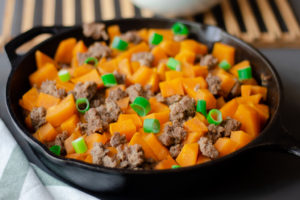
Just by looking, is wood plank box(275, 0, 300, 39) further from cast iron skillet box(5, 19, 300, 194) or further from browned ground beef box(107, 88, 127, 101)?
browned ground beef box(107, 88, 127, 101)

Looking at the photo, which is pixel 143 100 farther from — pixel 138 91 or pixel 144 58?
pixel 144 58

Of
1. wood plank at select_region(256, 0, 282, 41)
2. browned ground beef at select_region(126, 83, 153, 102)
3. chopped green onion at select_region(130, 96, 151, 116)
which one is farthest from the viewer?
wood plank at select_region(256, 0, 282, 41)

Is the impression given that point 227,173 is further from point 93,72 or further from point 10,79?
point 10,79

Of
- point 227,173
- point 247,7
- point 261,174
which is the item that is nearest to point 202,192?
point 227,173

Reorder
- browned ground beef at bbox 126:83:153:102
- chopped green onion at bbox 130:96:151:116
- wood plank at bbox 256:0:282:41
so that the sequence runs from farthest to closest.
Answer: wood plank at bbox 256:0:282:41 → browned ground beef at bbox 126:83:153:102 → chopped green onion at bbox 130:96:151:116

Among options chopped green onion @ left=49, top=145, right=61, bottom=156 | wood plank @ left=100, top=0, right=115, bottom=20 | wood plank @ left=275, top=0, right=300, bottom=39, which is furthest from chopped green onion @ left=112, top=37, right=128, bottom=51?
wood plank @ left=275, top=0, right=300, bottom=39

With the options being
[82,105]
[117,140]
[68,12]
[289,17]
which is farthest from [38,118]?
[289,17]

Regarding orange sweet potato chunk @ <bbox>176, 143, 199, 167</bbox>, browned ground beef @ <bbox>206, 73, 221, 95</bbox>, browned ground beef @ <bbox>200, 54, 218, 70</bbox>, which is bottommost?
orange sweet potato chunk @ <bbox>176, 143, 199, 167</bbox>
